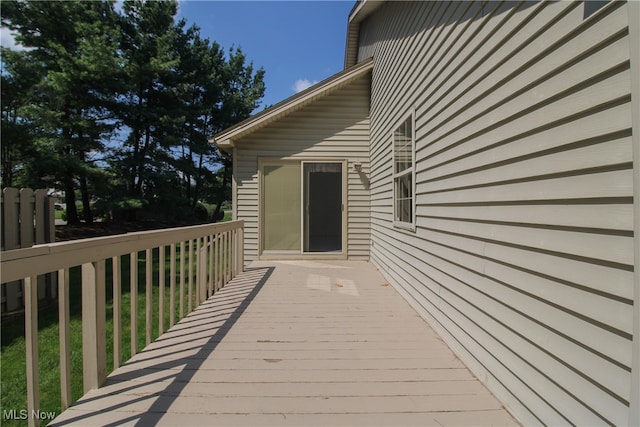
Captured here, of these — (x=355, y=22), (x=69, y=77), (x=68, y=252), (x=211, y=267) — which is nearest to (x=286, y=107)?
(x=355, y=22)

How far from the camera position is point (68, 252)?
1537mm

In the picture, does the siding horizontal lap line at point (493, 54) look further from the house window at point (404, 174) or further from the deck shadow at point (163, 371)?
the deck shadow at point (163, 371)

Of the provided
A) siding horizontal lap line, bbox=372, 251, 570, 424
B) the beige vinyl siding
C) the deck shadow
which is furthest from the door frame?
the beige vinyl siding

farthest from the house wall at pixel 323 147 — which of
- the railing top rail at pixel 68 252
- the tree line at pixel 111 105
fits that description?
the tree line at pixel 111 105

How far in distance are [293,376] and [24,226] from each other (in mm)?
4072

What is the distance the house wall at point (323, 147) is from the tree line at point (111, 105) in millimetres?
7693

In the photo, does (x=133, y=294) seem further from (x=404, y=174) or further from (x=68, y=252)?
(x=404, y=174)

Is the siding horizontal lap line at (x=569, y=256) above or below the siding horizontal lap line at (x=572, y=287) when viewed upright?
above

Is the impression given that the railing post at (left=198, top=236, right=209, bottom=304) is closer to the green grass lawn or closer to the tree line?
the green grass lawn

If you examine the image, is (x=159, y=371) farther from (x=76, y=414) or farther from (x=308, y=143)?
(x=308, y=143)

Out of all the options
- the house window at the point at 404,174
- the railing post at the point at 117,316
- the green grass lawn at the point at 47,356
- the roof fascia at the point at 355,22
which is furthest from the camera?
the roof fascia at the point at 355,22

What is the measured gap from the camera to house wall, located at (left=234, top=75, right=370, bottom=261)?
6.05 meters

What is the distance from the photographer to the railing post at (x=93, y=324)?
67.1 inches

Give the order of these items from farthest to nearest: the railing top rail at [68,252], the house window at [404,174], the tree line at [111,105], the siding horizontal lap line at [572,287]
Result: the tree line at [111,105] → the house window at [404,174] → the railing top rail at [68,252] → the siding horizontal lap line at [572,287]
